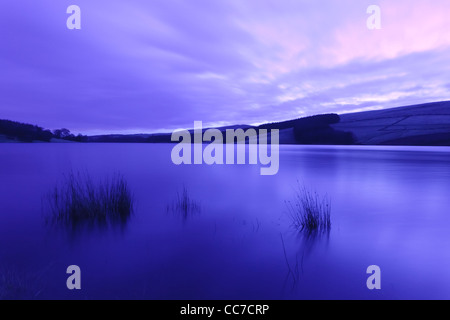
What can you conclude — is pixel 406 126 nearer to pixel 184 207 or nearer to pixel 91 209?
pixel 184 207

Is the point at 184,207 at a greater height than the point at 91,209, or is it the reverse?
the point at 91,209

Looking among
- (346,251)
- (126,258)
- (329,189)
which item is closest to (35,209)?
(126,258)

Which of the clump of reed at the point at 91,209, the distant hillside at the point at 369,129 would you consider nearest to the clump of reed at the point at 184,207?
the clump of reed at the point at 91,209

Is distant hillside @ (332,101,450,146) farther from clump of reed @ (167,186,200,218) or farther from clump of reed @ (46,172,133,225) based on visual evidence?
clump of reed @ (46,172,133,225)

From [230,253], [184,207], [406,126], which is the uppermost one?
[406,126]

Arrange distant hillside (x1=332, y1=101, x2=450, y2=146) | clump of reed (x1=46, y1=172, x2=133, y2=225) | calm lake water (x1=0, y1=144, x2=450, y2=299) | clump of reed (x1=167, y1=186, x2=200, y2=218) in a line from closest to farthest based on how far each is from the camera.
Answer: calm lake water (x1=0, y1=144, x2=450, y2=299) < clump of reed (x1=46, y1=172, x2=133, y2=225) < clump of reed (x1=167, y1=186, x2=200, y2=218) < distant hillside (x1=332, y1=101, x2=450, y2=146)

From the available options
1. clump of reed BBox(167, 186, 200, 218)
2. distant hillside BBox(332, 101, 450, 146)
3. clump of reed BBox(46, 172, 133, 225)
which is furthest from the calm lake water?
distant hillside BBox(332, 101, 450, 146)

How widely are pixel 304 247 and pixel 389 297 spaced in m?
2.26

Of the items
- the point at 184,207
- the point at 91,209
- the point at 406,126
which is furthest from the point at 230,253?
the point at 406,126

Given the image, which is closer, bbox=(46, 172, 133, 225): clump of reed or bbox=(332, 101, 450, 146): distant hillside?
bbox=(46, 172, 133, 225): clump of reed

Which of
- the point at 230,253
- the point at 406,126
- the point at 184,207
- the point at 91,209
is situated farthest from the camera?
the point at 406,126

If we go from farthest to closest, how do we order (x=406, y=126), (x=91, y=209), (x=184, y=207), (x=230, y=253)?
(x=406, y=126) < (x=184, y=207) < (x=91, y=209) < (x=230, y=253)

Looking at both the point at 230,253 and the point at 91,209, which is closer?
the point at 230,253
